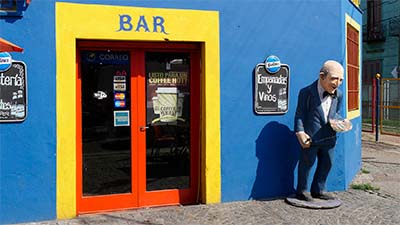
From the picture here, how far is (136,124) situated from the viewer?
6.11m

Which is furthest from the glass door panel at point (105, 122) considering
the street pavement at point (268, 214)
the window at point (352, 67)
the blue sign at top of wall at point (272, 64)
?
the window at point (352, 67)

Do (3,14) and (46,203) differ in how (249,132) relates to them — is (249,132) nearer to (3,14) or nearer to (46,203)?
(46,203)

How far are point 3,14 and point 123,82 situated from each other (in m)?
1.68

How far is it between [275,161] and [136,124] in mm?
2112

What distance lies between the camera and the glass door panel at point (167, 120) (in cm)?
623

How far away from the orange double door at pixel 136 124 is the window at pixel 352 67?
2.83 meters

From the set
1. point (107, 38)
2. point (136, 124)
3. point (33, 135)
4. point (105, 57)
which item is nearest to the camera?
point (33, 135)

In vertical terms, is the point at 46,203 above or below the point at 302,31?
below

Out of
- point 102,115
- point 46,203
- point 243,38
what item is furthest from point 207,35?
point 46,203

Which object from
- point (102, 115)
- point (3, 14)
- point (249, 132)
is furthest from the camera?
point (249, 132)

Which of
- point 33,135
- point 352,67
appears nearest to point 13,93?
point 33,135

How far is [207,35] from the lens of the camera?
6.18 m

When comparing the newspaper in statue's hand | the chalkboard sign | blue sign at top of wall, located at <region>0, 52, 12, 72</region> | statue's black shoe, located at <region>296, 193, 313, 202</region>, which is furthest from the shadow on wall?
blue sign at top of wall, located at <region>0, 52, 12, 72</region>

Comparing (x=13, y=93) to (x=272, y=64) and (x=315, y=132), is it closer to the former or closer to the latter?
(x=272, y=64)
